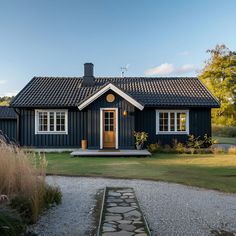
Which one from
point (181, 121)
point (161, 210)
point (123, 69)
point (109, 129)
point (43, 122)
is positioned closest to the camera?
point (161, 210)

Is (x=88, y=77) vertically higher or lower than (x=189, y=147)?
higher

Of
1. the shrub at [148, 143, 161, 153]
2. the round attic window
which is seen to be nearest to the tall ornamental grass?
the round attic window

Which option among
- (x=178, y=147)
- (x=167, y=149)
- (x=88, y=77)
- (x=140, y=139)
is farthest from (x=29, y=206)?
(x=88, y=77)

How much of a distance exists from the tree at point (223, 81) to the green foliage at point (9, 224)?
29781 millimetres

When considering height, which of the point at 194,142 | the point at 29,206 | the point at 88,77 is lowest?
the point at 29,206

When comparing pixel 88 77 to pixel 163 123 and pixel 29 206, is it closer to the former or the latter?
pixel 163 123

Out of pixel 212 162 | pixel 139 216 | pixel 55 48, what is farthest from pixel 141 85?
pixel 139 216

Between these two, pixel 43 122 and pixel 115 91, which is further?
pixel 43 122

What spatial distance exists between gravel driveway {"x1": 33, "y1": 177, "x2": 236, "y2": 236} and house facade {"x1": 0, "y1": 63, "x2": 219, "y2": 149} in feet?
29.6

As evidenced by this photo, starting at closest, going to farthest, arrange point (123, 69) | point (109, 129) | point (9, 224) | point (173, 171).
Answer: point (9, 224) → point (173, 171) → point (109, 129) → point (123, 69)

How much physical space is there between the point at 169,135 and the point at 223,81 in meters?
15.7

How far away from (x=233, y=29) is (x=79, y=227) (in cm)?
1431

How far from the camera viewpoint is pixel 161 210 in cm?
636

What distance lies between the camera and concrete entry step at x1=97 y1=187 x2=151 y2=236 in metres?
4.94
